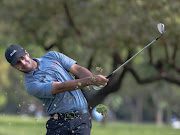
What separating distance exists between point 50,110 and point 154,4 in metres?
12.4

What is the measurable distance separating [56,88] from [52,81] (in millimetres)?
225

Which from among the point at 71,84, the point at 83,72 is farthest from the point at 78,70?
the point at 71,84

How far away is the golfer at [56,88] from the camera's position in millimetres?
5148

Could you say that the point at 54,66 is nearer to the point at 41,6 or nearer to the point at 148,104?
the point at 41,6

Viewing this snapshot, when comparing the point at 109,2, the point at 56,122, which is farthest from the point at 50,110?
the point at 109,2

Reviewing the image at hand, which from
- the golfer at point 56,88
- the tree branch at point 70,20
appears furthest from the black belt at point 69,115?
the tree branch at point 70,20

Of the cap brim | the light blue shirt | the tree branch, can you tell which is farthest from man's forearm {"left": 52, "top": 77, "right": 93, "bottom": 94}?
the tree branch

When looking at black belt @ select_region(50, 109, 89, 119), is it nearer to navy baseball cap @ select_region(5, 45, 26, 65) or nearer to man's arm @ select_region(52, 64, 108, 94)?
man's arm @ select_region(52, 64, 108, 94)

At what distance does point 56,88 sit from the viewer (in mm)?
5051

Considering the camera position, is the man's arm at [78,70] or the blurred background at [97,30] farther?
the blurred background at [97,30]

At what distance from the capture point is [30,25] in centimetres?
2150

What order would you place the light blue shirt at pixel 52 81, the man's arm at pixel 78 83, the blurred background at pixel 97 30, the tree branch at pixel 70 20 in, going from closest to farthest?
1. the man's arm at pixel 78 83
2. the light blue shirt at pixel 52 81
3. the blurred background at pixel 97 30
4. the tree branch at pixel 70 20

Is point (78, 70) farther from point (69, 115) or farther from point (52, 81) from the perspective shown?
point (69, 115)

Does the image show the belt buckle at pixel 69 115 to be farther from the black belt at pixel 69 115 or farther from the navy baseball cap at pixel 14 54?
the navy baseball cap at pixel 14 54
